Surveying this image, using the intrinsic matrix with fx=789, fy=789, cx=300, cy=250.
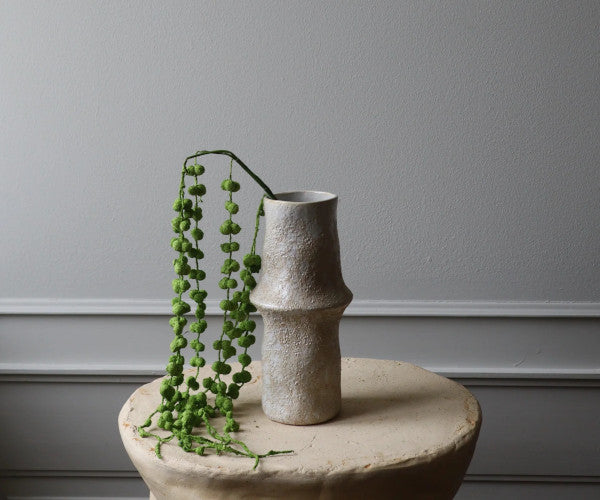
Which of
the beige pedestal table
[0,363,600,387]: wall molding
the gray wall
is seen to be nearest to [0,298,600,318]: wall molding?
the gray wall

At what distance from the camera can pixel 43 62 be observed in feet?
5.91

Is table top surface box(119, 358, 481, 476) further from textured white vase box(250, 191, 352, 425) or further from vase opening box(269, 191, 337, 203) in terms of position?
vase opening box(269, 191, 337, 203)

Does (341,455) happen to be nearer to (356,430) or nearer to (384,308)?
(356,430)

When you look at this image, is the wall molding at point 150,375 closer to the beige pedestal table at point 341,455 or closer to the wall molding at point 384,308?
the wall molding at point 384,308

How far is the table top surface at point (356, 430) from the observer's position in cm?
103

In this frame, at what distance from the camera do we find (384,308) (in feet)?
6.08

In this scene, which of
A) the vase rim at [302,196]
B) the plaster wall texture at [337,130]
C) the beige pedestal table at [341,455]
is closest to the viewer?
the beige pedestal table at [341,455]

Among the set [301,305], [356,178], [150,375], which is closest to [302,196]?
[301,305]

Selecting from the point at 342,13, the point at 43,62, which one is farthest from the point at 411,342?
the point at 43,62

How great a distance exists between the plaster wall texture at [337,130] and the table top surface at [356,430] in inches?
22.1

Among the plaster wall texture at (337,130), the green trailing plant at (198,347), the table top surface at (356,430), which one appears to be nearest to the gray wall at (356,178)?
the plaster wall texture at (337,130)

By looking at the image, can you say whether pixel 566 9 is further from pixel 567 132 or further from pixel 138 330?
pixel 138 330

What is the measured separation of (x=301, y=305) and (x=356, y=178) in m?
0.76

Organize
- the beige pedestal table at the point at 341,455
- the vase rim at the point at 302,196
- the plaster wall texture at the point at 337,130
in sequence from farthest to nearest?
the plaster wall texture at the point at 337,130, the vase rim at the point at 302,196, the beige pedestal table at the point at 341,455
